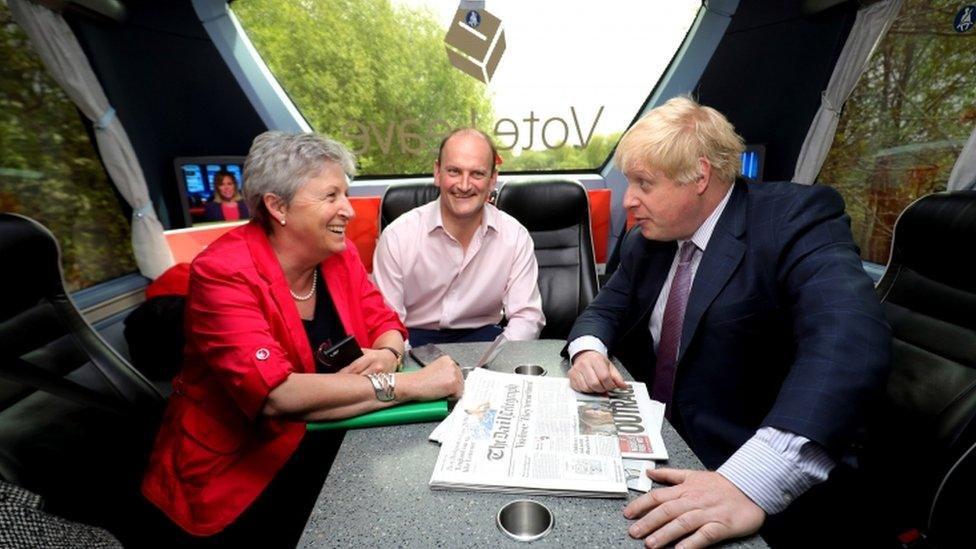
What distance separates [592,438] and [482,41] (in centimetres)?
347

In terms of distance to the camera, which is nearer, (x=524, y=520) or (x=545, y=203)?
(x=524, y=520)

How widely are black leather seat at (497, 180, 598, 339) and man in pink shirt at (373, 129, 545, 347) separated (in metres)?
0.38

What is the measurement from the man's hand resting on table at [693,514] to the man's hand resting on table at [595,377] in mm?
325

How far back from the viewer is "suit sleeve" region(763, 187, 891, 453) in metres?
0.81

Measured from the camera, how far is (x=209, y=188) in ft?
10.7

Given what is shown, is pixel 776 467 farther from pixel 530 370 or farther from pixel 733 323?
pixel 530 370

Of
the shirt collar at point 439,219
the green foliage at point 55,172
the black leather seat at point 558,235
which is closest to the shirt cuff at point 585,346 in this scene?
the shirt collar at point 439,219

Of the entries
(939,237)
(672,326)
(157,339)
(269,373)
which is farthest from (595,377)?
(157,339)

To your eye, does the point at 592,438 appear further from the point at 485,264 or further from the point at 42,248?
the point at 42,248

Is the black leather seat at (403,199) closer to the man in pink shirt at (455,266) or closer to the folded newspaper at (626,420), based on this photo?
the man in pink shirt at (455,266)

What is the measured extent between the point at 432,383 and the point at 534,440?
0.95 ft

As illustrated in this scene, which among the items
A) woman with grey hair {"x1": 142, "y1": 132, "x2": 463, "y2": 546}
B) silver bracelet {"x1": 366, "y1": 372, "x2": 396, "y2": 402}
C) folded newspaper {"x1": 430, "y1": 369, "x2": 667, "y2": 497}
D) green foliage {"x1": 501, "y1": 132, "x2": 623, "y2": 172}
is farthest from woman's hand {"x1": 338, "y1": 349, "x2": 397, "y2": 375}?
green foliage {"x1": 501, "y1": 132, "x2": 623, "y2": 172}

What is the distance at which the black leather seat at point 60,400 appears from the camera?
111cm

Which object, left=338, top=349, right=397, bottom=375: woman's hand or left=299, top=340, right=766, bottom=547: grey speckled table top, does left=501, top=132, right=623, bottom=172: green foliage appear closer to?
left=338, top=349, right=397, bottom=375: woman's hand
